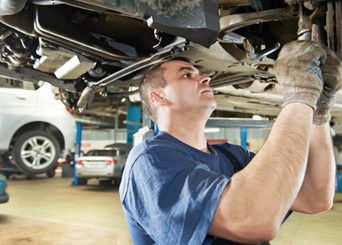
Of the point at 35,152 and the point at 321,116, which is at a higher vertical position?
the point at 321,116

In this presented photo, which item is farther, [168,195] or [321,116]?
[321,116]

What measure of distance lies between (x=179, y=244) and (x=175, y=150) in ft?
0.84

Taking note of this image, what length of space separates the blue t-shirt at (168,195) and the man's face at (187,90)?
179 millimetres

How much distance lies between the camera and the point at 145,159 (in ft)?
2.93

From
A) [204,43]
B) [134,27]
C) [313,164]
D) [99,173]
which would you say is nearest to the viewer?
[313,164]

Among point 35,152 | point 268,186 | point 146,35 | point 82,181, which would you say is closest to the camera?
point 268,186

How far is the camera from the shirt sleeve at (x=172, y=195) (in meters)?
0.77

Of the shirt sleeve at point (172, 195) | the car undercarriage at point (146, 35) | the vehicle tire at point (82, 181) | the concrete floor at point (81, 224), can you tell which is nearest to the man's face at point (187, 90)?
the car undercarriage at point (146, 35)

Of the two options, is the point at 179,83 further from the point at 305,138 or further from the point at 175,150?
the point at 305,138

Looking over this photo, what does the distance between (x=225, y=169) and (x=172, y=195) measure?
37 centimetres

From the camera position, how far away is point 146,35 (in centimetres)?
173

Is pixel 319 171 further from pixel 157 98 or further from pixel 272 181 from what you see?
pixel 157 98

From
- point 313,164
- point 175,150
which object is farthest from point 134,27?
point 313,164


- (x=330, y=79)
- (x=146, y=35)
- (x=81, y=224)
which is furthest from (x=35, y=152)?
(x=330, y=79)
